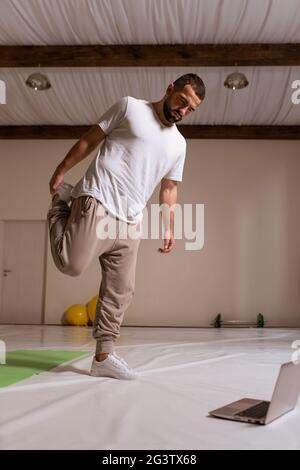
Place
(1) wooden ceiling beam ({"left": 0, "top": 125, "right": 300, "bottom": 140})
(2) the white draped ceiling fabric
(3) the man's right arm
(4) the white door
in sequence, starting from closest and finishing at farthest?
(3) the man's right arm → (2) the white draped ceiling fabric → (1) wooden ceiling beam ({"left": 0, "top": 125, "right": 300, "bottom": 140}) → (4) the white door

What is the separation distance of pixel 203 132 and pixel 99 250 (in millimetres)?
5445

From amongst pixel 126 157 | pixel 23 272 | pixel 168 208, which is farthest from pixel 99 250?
pixel 23 272

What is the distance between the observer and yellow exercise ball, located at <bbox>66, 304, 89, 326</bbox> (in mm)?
6736

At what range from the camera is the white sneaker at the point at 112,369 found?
6.73 feet

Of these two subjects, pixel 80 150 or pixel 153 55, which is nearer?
pixel 80 150

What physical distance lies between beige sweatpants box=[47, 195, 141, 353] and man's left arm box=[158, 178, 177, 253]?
245mm

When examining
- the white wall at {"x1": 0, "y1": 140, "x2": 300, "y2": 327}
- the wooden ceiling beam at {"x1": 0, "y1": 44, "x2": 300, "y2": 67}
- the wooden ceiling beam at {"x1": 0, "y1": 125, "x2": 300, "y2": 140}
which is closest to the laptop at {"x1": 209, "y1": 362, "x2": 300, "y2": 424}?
the wooden ceiling beam at {"x1": 0, "y1": 44, "x2": 300, "y2": 67}

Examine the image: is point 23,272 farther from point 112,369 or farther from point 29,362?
point 112,369

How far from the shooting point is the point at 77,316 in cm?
675

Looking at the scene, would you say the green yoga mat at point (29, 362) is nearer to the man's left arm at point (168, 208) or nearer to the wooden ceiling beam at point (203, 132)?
the man's left arm at point (168, 208)

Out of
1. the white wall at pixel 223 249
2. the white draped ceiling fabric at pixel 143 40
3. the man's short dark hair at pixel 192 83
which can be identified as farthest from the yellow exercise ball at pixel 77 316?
the man's short dark hair at pixel 192 83

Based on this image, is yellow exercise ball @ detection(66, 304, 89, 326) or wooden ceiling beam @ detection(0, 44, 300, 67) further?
yellow exercise ball @ detection(66, 304, 89, 326)

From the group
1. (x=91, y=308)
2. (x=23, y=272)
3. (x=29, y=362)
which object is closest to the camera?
(x=29, y=362)

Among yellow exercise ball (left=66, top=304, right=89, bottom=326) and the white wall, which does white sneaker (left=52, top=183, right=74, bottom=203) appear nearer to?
yellow exercise ball (left=66, top=304, right=89, bottom=326)
